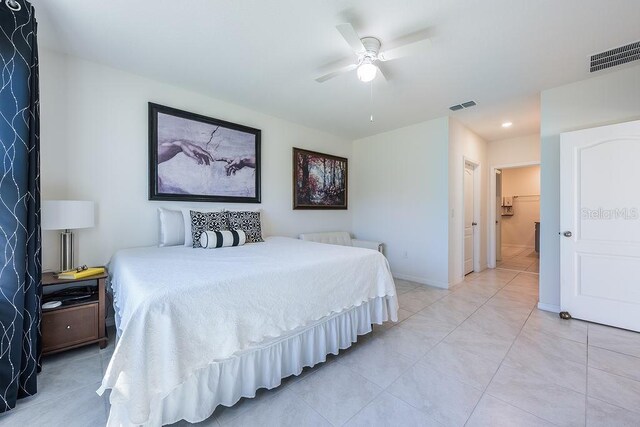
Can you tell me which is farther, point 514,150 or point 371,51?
point 514,150

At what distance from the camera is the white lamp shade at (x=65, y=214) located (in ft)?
6.40

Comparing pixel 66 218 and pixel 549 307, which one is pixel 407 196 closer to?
pixel 549 307

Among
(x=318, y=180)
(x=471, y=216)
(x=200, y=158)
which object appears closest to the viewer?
(x=200, y=158)

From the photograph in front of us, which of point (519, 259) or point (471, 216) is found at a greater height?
point (471, 216)

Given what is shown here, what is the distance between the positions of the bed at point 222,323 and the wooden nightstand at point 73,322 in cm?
41

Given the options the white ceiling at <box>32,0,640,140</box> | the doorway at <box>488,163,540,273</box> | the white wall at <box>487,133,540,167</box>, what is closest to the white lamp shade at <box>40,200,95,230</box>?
the white ceiling at <box>32,0,640,140</box>

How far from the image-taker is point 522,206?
7.55 metres

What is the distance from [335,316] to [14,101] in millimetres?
2525

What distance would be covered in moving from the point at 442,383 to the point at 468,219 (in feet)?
11.9

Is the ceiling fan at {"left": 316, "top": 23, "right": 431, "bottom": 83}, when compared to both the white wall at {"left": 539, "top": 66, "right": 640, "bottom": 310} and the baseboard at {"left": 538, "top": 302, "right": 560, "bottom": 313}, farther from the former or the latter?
the baseboard at {"left": 538, "top": 302, "right": 560, "bottom": 313}

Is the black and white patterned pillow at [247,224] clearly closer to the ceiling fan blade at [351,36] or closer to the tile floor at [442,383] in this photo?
the tile floor at [442,383]

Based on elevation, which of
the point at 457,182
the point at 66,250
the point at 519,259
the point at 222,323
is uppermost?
the point at 457,182

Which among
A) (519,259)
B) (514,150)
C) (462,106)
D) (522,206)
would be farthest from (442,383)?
(522,206)

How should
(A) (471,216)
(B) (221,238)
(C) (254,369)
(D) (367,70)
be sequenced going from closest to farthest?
(C) (254,369), (D) (367,70), (B) (221,238), (A) (471,216)
